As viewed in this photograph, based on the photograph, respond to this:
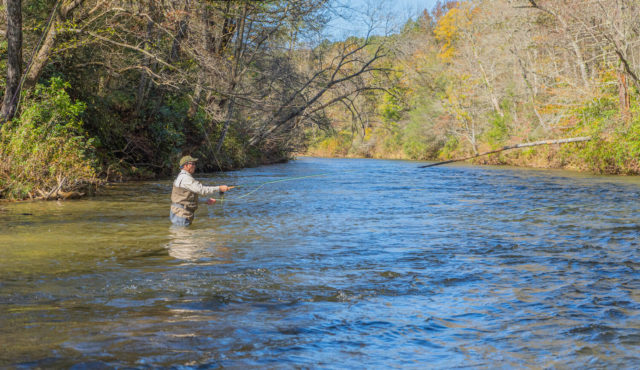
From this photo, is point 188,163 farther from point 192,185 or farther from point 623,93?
point 623,93

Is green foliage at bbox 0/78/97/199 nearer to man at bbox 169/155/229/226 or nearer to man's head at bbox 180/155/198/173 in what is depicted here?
man at bbox 169/155/229/226

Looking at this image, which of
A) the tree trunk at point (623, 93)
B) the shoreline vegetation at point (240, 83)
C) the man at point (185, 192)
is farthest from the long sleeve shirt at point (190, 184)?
the tree trunk at point (623, 93)

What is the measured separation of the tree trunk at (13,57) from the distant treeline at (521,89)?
12.4 metres

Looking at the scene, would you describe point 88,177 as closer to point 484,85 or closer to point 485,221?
point 485,221

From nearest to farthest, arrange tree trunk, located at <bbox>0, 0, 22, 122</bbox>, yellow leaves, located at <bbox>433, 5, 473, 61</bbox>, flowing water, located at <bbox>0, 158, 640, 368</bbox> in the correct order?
1. flowing water, located at <bbox>0, 158, 640, 368</bbox>
2. tree trunk, located at <bbox>0, 0, 22, 122</bbox>
3. yellow leaves, located at <bbox>433, 5, 473, 61</bbox>

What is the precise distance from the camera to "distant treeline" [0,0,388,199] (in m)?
14.8

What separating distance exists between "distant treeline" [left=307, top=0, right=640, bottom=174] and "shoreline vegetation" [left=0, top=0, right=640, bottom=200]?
0.41 feet

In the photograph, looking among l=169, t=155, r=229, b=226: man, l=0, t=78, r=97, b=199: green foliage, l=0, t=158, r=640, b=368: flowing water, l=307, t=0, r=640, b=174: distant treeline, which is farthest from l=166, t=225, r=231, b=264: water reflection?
l=307, t=0, r=640, b=174: distant treeline

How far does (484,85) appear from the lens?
40.8 m

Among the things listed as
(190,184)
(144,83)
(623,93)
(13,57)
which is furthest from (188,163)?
(623,93)

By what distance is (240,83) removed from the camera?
2694 cm

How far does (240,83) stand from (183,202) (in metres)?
16.6

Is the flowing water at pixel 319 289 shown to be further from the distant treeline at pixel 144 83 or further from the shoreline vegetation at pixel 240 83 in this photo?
the shoreline vegetation at pixel 240 83

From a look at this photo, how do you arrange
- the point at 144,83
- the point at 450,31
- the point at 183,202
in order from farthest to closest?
the point at 450,31 < the point at 144,83 < the point at 183,202
